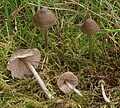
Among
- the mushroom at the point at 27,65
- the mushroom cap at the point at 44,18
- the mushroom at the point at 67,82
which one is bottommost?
the mushroom at the point at 67,82

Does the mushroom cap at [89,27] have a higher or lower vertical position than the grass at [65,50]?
higher

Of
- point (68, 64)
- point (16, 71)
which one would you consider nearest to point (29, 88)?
point (16, 71)

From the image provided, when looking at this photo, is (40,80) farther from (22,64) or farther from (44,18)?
(44,18)

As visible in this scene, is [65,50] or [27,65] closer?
[27,65]

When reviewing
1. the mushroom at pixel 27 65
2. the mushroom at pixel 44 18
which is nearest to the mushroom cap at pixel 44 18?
the mushroom at pixel 44 18

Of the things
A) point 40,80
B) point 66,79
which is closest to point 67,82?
point 66,79

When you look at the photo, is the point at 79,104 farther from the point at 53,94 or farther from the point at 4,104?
the point at 4,104

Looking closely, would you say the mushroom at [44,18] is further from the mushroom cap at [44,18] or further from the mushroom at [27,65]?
the mushroom at [27,65]
